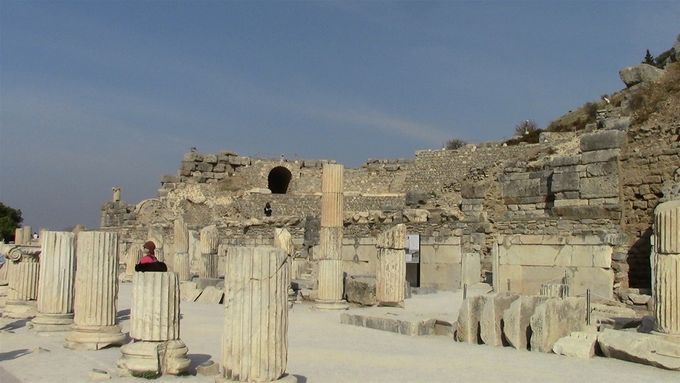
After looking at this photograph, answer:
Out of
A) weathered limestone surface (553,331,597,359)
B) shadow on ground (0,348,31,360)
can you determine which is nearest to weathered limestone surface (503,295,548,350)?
weathered limestone surface (553,331,597,359)

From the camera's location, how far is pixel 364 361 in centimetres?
807

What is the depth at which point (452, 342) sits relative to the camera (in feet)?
32.4

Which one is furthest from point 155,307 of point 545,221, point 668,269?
point 545,221

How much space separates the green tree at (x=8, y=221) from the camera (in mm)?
47312

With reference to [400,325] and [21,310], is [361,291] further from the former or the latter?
[21,310]

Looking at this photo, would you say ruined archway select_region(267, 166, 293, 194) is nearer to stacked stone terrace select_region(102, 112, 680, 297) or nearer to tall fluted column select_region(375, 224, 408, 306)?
stacked stone terrace select_region(102, 112, 680, 297)

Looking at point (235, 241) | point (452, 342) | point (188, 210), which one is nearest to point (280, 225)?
point (235, 241)

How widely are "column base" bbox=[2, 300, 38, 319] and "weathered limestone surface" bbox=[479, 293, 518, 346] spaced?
7.41m

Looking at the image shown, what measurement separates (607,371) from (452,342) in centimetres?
267

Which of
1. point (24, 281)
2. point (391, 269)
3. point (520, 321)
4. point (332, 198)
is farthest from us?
point (332, 198)

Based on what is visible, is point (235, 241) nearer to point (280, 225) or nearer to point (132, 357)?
point (280, 225)

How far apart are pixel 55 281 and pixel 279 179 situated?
103 ft

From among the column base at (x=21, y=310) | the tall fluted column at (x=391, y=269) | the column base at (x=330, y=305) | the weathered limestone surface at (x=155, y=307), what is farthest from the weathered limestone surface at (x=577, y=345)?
the column base at (x=21, y=310)

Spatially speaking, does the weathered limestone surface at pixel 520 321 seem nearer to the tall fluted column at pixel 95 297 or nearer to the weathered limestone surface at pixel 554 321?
the weathered limestone surface at pixel 554 321
